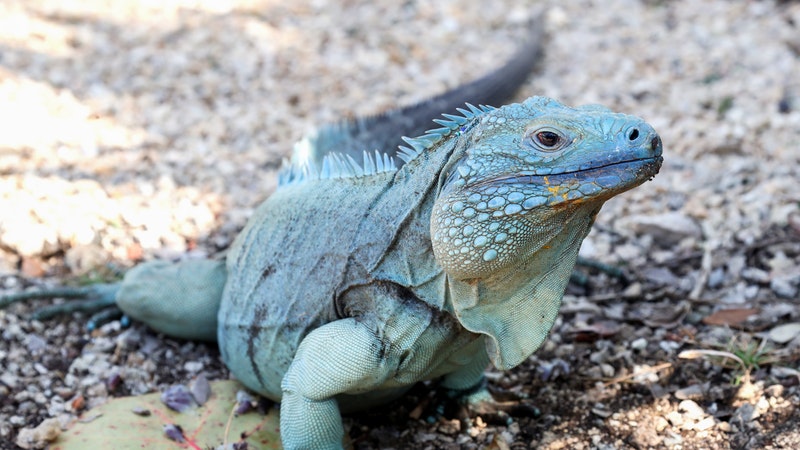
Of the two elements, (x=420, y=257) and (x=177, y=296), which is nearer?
(x=420, y=257)

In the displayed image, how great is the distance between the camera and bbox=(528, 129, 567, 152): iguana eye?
9.52ft

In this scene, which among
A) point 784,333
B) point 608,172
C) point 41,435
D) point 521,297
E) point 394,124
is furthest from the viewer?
point 394,124

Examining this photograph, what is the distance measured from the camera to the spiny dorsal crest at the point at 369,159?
3.21 meters

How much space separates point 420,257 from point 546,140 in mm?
642

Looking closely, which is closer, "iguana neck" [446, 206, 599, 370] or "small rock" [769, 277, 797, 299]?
"iguana neck" [446, 206, 599, 370]

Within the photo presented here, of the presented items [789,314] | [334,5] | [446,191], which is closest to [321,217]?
[446,191]

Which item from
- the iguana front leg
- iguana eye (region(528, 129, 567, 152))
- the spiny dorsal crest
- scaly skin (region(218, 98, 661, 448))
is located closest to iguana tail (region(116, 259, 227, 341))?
scaly skin (region(218, 98, 661, 448))

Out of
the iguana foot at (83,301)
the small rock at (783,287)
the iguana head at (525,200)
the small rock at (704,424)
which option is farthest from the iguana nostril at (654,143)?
the iguana foot at (83,301)

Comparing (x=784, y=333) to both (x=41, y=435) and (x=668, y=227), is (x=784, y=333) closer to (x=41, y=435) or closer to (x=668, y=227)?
(x=668, y=227)

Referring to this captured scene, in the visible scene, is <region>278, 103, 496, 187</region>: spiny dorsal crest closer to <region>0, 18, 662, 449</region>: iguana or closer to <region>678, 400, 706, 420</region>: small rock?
<region>0, 18, 662, 449</region>: iguana

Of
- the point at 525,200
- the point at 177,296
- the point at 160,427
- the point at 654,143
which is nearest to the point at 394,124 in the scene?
the point at 177,296

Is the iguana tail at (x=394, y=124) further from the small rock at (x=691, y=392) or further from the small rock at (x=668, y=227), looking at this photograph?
the small rock at (x=691, y=392)

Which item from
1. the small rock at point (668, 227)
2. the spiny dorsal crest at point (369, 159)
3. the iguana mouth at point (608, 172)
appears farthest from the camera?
the small rock at point (668, 227)

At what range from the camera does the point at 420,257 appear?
3254 mm
